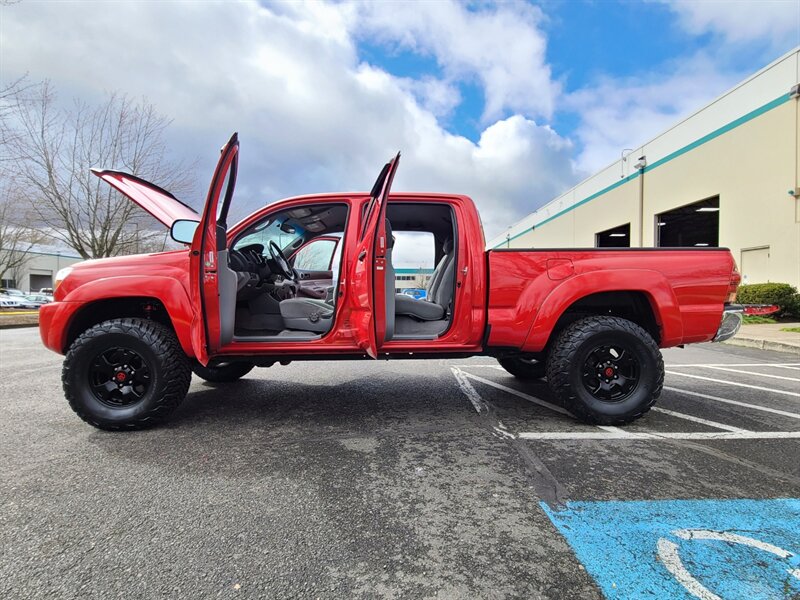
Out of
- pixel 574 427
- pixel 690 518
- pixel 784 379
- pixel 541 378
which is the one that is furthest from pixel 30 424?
pixel 784 379

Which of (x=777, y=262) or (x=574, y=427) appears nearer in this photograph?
Result: (x=574, y=427)

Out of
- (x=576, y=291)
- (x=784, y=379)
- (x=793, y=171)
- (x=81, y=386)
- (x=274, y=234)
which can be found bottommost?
(x=784, y=379)

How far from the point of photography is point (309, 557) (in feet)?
5.66

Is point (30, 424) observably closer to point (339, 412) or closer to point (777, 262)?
point (339, 412)

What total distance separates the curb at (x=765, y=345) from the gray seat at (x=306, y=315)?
8024 millimetres

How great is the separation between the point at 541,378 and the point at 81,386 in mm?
4665

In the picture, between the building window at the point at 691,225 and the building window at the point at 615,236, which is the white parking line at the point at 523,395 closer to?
the building window at the point at 691,225

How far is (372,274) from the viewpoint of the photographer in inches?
127

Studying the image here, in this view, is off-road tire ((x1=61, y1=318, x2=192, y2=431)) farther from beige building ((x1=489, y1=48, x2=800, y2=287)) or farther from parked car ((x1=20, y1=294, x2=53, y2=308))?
parked car ((x1=20, y1=294, x2=53, y2=308))

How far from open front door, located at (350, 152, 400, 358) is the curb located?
785 centimetres

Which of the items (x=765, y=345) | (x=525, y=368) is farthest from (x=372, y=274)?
(x=765, y=345)

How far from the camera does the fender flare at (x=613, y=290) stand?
3320 mm

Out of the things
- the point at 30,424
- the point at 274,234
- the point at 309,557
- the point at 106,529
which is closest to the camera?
the point at 309,557

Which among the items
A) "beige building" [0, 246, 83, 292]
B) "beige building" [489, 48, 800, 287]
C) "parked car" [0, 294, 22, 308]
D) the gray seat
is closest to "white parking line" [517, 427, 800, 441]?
the gray seat
